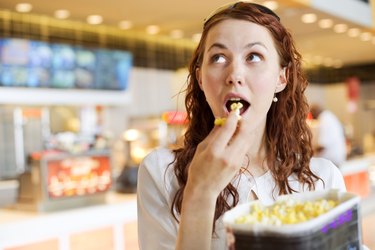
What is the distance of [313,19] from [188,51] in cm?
338

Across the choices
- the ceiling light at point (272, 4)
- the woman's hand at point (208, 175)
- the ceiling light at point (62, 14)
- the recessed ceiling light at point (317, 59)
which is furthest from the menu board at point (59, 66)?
the recessed ceiling light at point (317, 59)

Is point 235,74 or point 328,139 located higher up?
point 235,74

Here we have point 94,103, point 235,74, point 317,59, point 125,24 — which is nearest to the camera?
point 235,74

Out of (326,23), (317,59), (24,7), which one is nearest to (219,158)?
(24,7)

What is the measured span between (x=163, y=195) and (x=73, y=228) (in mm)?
2860

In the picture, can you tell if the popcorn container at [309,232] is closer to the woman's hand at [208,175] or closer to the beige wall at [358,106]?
the woman's hand at [208,175]

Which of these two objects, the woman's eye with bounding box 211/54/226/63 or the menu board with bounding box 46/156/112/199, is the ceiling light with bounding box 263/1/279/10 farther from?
the woman's eye with bounding box 211/54/226/63

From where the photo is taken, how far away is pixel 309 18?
664cm

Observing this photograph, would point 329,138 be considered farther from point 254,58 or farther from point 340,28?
point 254,58

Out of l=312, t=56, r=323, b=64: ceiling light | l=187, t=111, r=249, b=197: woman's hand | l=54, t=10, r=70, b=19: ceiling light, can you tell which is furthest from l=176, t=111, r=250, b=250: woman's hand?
l=312, t=56, r=323, b=64: ceiling light

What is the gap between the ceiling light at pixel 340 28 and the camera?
7405mm

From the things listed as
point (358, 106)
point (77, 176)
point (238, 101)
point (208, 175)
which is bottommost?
point (77, 176)

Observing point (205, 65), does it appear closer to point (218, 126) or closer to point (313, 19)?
point (218, 126)

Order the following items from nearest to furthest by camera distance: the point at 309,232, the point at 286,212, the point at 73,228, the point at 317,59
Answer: the point at 309,232 → the point at 286,212 → the point at 73,228 → the point at 317,59
